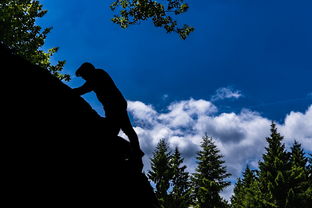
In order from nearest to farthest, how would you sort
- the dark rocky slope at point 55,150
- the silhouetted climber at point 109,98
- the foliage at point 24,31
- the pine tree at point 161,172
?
the dark rocky slope at point 55,150 → the silhouetted climber at point 109,98 → the foliage at point 24,31 → the pine tree at point 161,172

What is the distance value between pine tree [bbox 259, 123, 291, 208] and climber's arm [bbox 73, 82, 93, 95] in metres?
26.9

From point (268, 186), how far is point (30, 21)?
2937 cm

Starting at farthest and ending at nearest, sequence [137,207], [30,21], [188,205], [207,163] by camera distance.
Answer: [207,163] < [188,205] < [30,21] < [137,207]

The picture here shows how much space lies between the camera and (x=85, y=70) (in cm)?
612

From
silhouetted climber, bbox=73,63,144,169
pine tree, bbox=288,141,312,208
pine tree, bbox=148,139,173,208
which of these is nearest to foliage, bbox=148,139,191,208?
pine tree, bbox=148,139,173,208

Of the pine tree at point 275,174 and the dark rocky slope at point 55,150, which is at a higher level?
the pine tree at point 275,174

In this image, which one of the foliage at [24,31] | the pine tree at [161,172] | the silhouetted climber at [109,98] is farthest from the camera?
the pine tree at [161,172]

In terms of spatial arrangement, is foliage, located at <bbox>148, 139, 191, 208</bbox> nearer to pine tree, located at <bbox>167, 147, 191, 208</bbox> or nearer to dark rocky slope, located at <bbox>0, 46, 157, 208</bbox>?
pine tree, located at <bbox>167, 147, 191, 208</bbox>

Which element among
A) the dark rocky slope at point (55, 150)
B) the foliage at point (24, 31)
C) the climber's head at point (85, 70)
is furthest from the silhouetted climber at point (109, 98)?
the foliage at point (24, 31)

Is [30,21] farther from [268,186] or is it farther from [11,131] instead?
[268,186]

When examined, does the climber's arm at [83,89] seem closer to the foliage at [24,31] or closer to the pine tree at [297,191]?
the foliage at [24,31]

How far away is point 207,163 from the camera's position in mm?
34000

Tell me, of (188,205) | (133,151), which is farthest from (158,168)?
(133,151)

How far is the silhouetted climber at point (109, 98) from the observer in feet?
19.8
